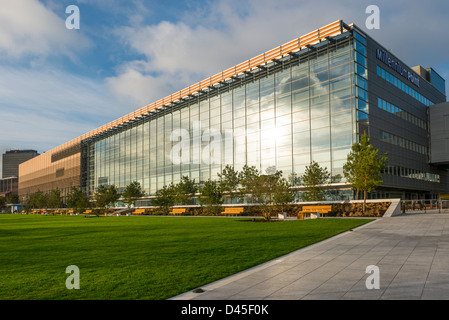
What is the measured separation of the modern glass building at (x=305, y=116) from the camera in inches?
1714

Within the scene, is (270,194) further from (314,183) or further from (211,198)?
(211,198)

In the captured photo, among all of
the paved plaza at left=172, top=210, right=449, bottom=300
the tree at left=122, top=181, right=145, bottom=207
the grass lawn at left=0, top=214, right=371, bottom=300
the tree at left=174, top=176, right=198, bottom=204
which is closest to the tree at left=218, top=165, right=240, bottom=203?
the tree at left=174, top=176, right=198, bottom=204

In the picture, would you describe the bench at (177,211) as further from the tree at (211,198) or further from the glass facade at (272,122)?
the tree at (211,198)

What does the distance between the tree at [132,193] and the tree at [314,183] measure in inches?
1552

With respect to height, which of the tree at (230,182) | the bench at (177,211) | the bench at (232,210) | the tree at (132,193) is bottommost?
the bench at (177,211)

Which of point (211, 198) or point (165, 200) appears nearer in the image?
point (211, 198)

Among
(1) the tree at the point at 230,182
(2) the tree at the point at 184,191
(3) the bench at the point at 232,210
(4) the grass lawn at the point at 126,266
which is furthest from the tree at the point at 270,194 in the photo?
(2) the tree at the point at 184,191

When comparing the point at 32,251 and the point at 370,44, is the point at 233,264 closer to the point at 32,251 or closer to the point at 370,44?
the point at 32,251

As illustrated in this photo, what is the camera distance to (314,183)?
41.6 m

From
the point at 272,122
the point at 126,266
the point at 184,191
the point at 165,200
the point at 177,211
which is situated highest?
the point at 272,122

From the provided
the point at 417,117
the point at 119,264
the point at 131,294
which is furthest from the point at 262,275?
the point at 417,117

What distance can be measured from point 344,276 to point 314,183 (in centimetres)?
3493

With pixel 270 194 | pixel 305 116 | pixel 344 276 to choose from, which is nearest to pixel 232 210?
pixel 270 194

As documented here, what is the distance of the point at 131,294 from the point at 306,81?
45.2 meters
